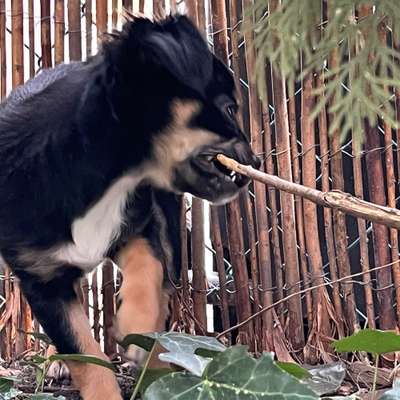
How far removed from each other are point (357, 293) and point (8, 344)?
1.21 m

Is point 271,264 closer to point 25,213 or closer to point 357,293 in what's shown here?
Result: point 357,293

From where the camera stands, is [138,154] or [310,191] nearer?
[310,191]

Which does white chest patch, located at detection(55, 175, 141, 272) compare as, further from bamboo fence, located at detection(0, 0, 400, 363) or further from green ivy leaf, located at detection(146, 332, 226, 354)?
green ivy leaf, located at detection(146, 332, 226, 354)

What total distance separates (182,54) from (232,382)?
2.71 feet

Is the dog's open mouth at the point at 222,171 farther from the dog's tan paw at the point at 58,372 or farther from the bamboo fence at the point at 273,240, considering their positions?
the dog's tan paw at the point at 58,372

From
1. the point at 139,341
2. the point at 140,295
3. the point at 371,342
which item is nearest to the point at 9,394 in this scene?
the point at 139,341

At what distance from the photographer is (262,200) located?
2.72 meters

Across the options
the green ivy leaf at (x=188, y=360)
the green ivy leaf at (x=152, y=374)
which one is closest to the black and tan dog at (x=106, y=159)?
the green ivy leaf at (x=152, y=374)

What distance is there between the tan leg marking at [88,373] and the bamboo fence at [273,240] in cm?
34

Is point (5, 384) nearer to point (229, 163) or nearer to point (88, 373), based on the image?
point (88, 373)

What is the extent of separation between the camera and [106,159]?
2.15 m

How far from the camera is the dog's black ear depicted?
2029 mm

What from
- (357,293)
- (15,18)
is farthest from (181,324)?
(15,18)

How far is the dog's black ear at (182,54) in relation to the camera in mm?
2029
